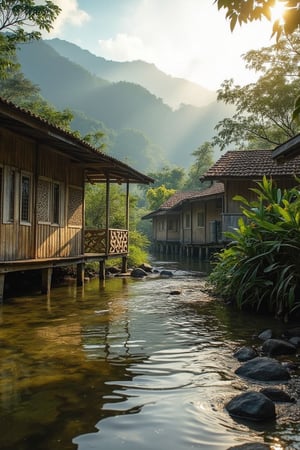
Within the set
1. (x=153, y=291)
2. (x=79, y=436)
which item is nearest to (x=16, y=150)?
(x=153, y=291)

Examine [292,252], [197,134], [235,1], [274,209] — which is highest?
[197,134]

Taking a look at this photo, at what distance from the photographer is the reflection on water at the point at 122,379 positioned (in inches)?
154

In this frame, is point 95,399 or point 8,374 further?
point 8,374

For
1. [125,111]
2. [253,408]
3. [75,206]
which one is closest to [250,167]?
[75,206]

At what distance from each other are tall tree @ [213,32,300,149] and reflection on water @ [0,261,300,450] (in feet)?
75.7

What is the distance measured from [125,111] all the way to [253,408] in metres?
166

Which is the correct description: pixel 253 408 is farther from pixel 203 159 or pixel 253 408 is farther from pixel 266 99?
pixel 203 159

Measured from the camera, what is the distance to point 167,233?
44.4 meters

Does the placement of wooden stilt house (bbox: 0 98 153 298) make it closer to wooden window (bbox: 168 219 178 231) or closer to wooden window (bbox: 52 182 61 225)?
wooden window (bbox: 52 182 61 225)

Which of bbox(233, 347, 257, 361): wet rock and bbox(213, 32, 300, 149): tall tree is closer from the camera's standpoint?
bbox(233, 347, 257, 361): wet rock

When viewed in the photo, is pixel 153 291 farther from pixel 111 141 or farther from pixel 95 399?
pixel 111 141

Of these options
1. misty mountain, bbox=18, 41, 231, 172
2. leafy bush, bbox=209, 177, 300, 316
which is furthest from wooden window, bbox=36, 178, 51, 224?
misty mountain, bbox=18, 41, 231, 172

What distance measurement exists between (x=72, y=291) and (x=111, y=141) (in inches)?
4863

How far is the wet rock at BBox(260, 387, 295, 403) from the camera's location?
4.73 metres
